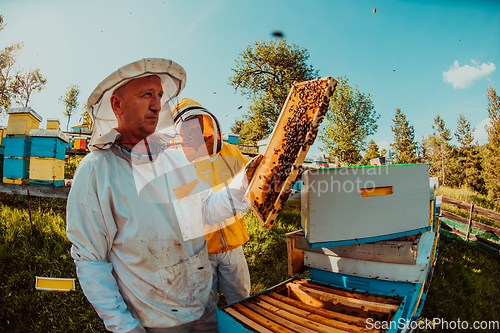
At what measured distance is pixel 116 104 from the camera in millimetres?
1441

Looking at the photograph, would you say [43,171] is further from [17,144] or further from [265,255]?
[265,255]

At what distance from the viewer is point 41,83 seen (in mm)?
23266

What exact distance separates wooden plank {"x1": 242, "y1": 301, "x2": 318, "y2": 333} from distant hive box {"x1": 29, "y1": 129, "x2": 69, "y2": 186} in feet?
13.4

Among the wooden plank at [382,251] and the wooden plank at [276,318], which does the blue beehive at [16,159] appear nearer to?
the wooden plank at [276,318]

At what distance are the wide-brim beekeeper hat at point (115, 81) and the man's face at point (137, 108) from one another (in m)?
0.04

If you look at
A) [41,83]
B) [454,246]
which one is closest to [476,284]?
[454,246]

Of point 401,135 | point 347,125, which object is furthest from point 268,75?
point 401,135

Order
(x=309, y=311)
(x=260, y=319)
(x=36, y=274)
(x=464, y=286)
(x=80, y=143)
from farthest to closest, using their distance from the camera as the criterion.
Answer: (x=80, y=143), (x=464, y=286), (x=36, y=274), (x=309, y=311), (x=260, y=319)

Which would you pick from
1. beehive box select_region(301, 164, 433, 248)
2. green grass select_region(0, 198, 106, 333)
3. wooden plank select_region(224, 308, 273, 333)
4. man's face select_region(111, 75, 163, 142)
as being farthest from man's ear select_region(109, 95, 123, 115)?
green grass select_region(0, 198, 106, 333)

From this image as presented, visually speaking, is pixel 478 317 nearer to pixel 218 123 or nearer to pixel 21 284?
pixel 218 123

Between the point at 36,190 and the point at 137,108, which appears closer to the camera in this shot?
the point at 137,108

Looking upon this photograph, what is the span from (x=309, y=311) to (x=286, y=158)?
3.64 ft

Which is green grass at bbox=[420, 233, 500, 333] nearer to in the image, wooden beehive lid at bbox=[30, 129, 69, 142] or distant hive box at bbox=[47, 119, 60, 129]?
wooden beehive lid at bbox=[30, 129, 69, 142]

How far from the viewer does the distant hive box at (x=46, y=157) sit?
3.97 metres
